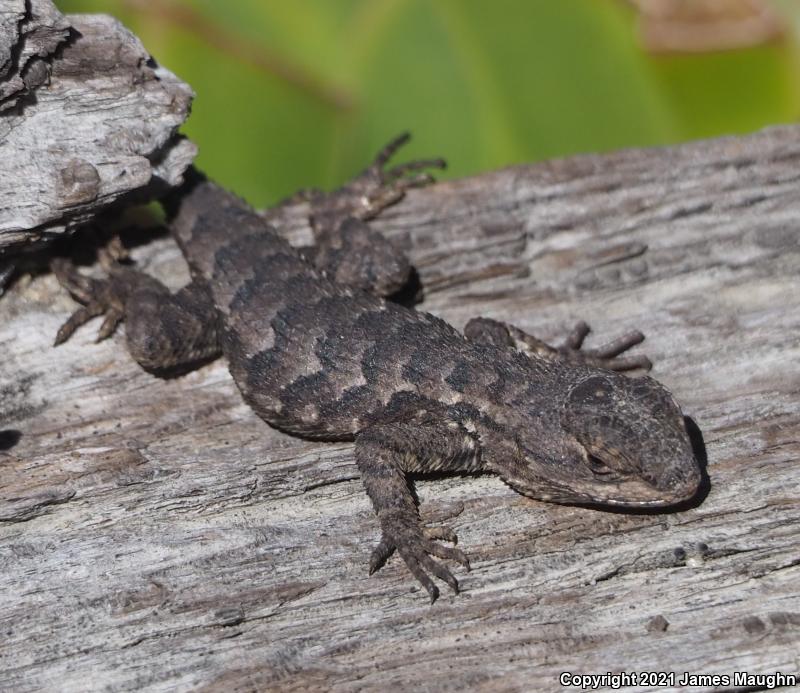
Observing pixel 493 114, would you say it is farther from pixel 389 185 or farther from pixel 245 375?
pixel 245 375

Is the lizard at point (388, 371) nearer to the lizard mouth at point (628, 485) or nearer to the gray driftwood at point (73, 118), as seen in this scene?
the lizard mouth at point (628, 485)

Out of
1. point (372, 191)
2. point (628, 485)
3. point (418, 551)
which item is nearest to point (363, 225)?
point (372, 191)

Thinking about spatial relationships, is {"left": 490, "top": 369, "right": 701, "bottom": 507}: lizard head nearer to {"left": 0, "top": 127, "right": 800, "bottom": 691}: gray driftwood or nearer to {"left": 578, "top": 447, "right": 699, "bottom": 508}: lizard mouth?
{"left": 578, "top": 447, "right": 699, "bottom": 508}: lizard mouth

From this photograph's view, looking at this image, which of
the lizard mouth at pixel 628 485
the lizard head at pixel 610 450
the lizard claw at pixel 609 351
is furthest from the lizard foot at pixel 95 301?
the lizard mouth at pixel 628 485

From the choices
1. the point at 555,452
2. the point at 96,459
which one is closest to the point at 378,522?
the point at 555,452

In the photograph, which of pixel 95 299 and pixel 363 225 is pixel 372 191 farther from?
pixel 95 299

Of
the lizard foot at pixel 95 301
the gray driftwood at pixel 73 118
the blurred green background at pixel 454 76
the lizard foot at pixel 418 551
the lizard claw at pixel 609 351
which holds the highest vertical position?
the gray driftwood at pixel 73 118
